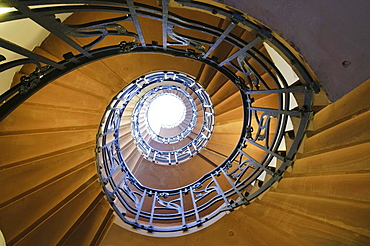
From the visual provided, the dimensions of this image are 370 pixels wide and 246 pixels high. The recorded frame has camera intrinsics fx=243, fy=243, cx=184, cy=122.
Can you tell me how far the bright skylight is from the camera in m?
13.1

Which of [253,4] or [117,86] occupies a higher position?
[253,4]

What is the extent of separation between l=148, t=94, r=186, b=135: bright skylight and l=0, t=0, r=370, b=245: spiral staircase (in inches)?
275

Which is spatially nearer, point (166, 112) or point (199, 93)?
point (199, 93)

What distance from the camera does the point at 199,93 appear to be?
637cm

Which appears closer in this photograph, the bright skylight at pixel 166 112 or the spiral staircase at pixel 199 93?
the spiral staircase at pixel 199 93

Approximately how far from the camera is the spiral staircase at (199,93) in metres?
2.13

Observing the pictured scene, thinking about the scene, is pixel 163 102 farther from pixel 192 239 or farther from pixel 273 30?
pixel 273 30

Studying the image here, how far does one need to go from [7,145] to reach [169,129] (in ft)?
31.0

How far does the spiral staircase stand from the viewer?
83.7 inches

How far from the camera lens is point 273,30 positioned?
1866 mm

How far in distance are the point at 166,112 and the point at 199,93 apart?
29.4ft

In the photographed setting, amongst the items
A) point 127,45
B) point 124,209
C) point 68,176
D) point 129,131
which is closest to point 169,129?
point 129,131

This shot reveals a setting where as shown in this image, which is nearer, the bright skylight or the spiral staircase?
the spiral staircase

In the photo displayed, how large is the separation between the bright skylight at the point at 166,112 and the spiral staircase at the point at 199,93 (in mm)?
6997
